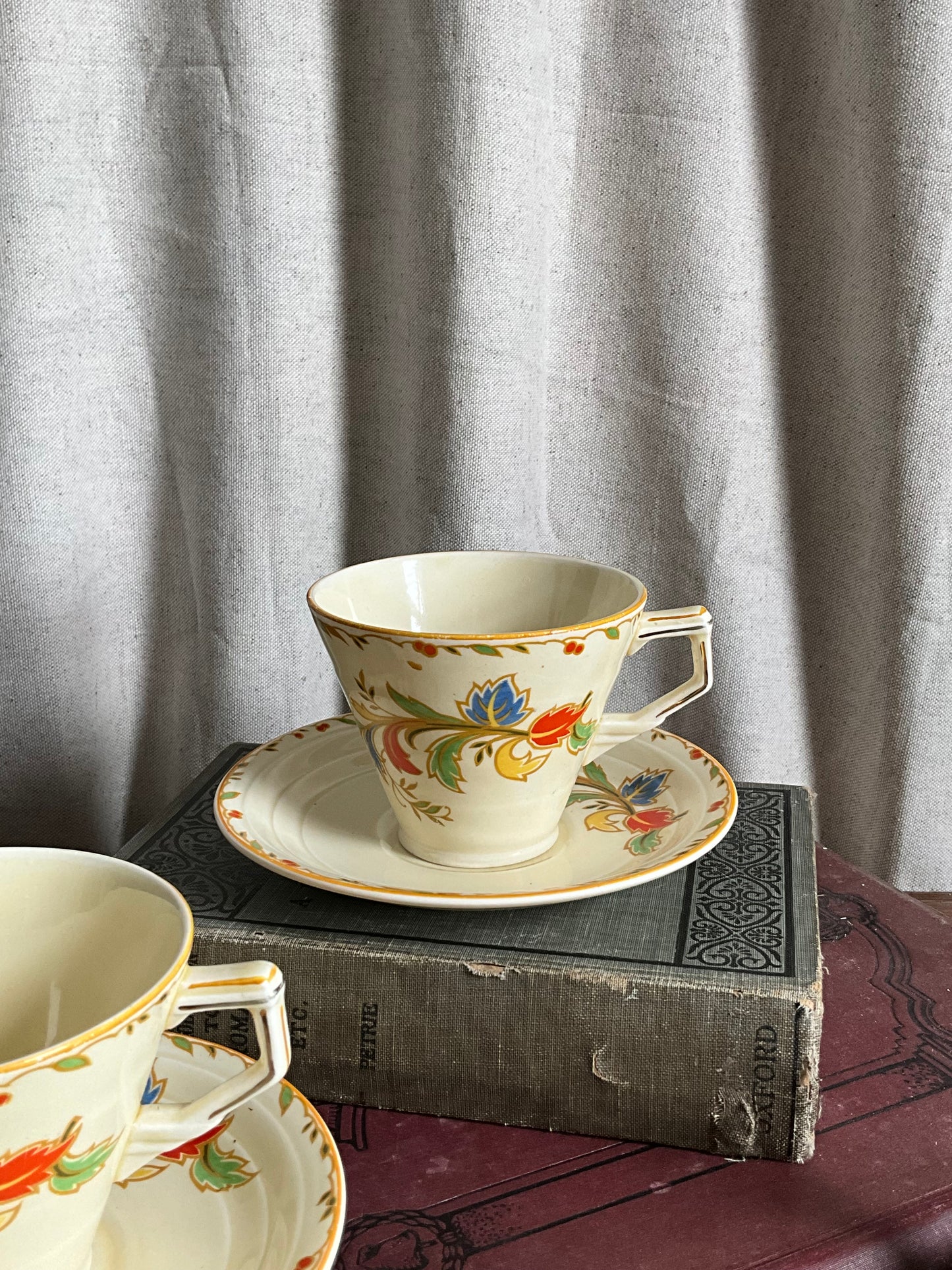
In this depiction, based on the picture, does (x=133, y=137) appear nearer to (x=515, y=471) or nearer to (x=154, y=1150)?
(x=515, y=471)

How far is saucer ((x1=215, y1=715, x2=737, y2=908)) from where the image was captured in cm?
48

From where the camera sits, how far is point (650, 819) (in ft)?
1.78

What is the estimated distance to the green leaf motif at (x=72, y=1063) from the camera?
292 millimetres

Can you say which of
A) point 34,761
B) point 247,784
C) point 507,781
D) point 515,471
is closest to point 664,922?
point 507,781

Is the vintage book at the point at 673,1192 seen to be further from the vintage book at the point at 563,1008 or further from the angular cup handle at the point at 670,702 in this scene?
the angular cup handle at the point at 670,702

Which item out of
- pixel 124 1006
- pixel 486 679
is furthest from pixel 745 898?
pixel 124 1006

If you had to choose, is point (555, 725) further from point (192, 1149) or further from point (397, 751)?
point (192, 1149)

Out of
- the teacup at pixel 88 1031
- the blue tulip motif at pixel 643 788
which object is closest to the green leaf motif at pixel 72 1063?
the teacup at pixel 88 1031

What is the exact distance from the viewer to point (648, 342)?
0.73m

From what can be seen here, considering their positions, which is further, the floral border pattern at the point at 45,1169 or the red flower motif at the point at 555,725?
the red flower motif at the point at 555,725

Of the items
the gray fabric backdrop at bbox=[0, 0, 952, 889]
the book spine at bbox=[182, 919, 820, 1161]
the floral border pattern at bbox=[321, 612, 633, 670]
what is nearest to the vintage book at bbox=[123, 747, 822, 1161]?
the book spine at bbox=[182, 919, 820, 1161]

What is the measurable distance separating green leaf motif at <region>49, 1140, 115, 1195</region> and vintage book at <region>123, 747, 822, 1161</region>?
16cm

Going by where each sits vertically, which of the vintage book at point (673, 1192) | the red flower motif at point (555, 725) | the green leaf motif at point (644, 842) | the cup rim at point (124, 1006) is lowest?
the vintage book at point (673, 1192)

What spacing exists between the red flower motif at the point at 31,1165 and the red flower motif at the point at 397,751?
22 centimetres
